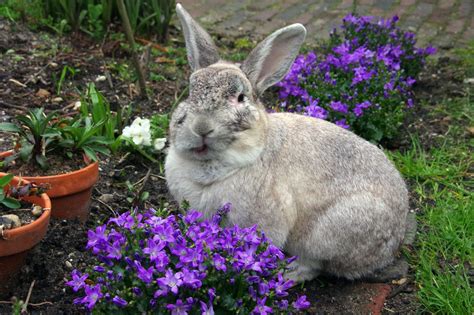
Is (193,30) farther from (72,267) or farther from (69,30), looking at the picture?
(69,30)

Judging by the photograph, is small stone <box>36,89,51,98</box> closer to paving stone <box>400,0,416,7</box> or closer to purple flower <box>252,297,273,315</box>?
purple flower <box>252,297,273,315</box>

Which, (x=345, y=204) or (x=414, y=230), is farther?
(x=414, y=230)

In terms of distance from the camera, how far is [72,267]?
379 centimetres

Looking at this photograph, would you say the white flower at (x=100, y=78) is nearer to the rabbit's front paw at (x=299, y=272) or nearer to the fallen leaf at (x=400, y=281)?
the rabbit's front paw at (x=299, y=272)

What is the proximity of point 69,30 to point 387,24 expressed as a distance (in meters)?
3.52

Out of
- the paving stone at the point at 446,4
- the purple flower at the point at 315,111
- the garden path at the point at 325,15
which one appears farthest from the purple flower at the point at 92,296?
the paving stone at the point at 446,4

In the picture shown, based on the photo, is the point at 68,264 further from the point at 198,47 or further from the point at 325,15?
the point at 325,15

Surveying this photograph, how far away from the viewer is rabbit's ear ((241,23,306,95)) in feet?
13.4

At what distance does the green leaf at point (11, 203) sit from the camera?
11.2ft

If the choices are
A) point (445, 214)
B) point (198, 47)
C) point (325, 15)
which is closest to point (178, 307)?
point (198, 47)

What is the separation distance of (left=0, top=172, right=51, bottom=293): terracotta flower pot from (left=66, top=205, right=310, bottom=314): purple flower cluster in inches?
16.7

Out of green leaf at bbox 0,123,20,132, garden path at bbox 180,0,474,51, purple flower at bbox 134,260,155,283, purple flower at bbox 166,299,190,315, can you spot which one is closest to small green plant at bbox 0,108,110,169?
green leaf at bbox 0,123,20,132

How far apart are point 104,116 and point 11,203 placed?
5.04ft

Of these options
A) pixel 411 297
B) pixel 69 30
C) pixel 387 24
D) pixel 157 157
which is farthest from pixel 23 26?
pixel 411 297
